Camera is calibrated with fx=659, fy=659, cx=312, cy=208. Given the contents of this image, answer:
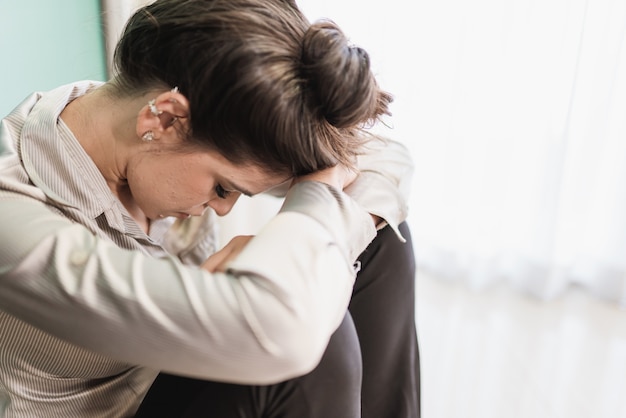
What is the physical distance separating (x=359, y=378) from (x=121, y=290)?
0.36 meters

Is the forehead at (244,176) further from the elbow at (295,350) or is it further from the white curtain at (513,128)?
the white curtain at (513,128)

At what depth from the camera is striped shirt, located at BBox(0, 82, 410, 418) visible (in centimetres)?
63

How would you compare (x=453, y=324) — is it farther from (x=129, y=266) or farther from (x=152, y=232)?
(x=129, y=266)

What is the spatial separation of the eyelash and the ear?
0.35 feet

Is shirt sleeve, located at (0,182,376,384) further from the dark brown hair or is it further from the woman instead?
the dark brown hair

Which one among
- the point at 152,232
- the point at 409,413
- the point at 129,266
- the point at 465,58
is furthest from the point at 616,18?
the point at 129,266

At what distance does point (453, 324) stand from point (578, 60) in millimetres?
718

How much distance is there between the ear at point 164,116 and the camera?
75cm

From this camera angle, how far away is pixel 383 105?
0.87 metres

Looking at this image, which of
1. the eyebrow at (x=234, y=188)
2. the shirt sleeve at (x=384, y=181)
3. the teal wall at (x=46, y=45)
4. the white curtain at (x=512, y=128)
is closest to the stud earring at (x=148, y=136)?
the eyebrow at (x=234, y=188)

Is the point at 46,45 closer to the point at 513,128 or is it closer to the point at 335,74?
the point at 335,74

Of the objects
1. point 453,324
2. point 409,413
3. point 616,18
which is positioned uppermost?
point 616,18

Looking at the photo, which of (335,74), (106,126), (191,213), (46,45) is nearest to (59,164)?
(106,126)

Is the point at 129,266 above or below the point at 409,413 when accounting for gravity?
above
